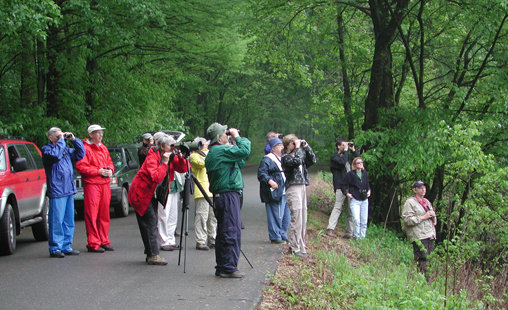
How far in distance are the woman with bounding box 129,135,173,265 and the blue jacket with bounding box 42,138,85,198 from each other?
4.77ft

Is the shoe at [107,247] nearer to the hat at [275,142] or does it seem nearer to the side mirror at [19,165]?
the side mirror at [19,165]

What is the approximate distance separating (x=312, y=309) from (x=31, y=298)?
3.17 meters

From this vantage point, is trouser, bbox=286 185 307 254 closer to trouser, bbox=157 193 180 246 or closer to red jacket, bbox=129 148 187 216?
trouser, bbox=157 193 180 246

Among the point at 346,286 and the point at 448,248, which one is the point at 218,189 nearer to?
the point at 346,286

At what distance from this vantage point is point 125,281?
6.96 m

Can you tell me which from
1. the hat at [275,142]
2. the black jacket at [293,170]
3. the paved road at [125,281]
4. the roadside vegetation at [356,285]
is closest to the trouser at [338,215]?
the roadside vegetation at [356,285]

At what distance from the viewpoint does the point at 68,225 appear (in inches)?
340

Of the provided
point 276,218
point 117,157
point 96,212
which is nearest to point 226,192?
point 96,212

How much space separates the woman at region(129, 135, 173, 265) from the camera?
7.69m

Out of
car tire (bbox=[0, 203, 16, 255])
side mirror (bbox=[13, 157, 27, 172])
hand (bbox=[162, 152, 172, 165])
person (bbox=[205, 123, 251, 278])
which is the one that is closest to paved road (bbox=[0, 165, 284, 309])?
car tire (bbox=[0, 203, 16, 255])

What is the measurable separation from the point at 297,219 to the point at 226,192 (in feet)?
6.79

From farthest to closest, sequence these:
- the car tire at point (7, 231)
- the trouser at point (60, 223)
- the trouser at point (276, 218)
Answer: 1. the trouser at point (276, 218)
2. the car tire at point (7, 231)
3. the trouser at point (60, 223)

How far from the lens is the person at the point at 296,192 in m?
8.77

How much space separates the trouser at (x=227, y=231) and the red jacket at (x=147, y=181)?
3.57 ft
